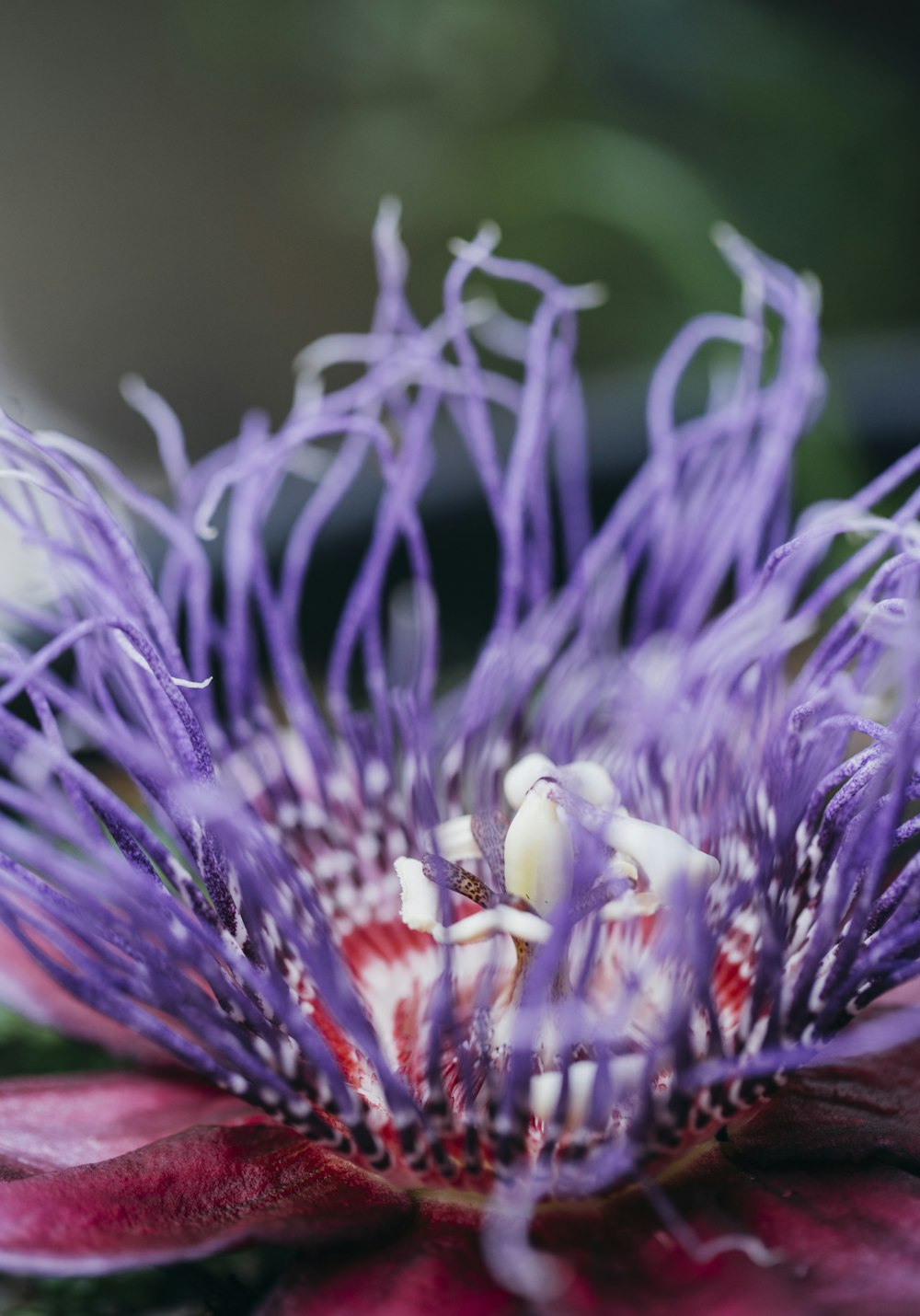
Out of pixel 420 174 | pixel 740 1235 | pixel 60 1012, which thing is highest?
pixel 420 174

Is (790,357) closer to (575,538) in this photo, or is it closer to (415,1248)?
(575,538)

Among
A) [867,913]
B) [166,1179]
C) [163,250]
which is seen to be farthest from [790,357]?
[163,250]

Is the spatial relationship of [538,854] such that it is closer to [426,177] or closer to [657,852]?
[657,852]

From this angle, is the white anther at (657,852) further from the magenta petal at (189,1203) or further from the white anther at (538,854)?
the magenta petal at (189,1203)

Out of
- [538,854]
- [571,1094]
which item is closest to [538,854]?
[538,854]

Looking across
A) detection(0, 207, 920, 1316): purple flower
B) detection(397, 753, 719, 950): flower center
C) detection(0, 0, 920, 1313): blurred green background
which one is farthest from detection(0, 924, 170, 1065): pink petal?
detection(0, 0, 920, 1313): blurred green background

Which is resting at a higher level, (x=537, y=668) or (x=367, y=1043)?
(x=537, y=668)
